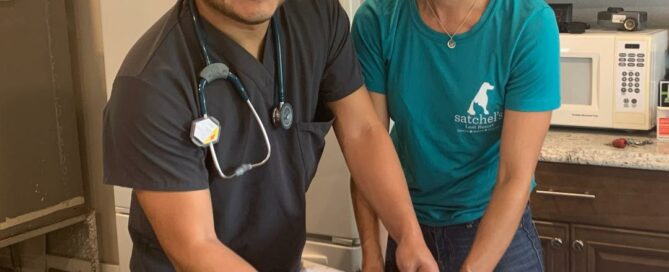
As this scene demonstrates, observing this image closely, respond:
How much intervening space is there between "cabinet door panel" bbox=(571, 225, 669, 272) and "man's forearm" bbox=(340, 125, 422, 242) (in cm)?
95

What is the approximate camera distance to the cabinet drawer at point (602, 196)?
7.03ft

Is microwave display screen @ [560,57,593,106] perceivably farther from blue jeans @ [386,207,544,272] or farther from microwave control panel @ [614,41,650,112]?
blue jeans @ [386,207,544,272]

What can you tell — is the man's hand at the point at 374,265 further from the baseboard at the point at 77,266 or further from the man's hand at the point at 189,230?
the baseboard at the point at 77,266

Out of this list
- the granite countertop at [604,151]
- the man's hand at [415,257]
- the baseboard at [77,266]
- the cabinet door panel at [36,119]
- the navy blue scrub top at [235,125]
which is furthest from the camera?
the baseboard at [77,266]

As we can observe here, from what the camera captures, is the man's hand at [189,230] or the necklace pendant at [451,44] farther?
the necklace pendant at [451,44]

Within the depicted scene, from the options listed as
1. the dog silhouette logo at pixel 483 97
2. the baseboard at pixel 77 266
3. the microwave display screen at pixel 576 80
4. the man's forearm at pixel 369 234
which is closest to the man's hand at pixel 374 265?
the man's forearm at pixel 369 234

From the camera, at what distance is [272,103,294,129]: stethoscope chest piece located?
130cm

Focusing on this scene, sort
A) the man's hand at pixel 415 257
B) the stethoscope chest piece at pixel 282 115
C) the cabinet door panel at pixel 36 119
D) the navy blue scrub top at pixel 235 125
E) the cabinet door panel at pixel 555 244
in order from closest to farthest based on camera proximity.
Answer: the navy blue scrub top at pixel 235 125, the stethoscope chest piece at pixel 282 115, the man's hand at pixel 415 257, the cabinet door panel at pixel 555 244, the cabinet door panel at pixel 36 119

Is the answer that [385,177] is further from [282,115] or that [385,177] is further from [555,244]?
[555,244]

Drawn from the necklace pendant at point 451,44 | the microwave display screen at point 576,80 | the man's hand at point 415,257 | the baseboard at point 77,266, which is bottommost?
the baseboard at point 77,266

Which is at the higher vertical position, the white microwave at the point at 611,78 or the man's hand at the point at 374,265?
the white microwave at the point at 611,78

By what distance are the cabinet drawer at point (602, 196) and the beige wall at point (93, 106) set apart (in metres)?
1.36

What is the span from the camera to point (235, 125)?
4.12ft

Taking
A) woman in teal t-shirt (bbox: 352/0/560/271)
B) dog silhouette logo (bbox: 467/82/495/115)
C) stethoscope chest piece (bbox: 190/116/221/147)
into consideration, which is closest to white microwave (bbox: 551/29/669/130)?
woman in teal t-shirt (bbox: 352/0/560/271)
